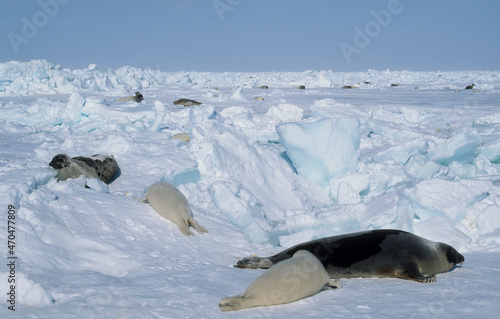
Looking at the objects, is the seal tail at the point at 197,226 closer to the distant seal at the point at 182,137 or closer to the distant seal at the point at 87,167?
the distant seal at the point at 87,167

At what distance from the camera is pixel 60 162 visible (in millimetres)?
4410

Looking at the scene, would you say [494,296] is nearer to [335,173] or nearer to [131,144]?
[335,173]

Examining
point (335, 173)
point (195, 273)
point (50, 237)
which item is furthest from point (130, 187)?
point (335, 173)

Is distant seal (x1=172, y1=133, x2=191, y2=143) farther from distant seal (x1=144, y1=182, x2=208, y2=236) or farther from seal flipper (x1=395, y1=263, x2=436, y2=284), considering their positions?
seal flipper (x1=395, y1=263, x2=436, y2=284)

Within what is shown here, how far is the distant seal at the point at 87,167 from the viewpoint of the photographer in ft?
14.4

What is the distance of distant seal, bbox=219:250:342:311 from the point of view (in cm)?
214

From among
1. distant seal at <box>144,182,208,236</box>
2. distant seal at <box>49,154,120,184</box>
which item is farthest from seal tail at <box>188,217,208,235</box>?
distant seal at <box>49,154,120,184</box>

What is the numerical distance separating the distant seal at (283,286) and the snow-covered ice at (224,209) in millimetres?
56

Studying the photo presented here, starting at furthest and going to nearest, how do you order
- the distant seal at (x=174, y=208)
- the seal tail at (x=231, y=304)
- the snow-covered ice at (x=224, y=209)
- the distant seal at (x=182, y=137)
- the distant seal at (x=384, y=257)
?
the distant seal at (x=182, y=137), the distant seal at (x=174, y=208), the distant seal at (x=384, y=257), the snow-covered ice at (x=224, y=209), the seal tail at (x=231, y=304)

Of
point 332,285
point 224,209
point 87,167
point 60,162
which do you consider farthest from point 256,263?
point 87,167

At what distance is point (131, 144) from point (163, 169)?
0.86m

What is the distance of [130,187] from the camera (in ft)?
15.4

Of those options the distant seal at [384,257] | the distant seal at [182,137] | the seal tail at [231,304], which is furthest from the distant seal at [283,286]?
the distant seal at [182,137]

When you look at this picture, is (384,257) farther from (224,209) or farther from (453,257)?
(224,209)
